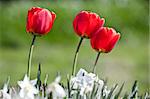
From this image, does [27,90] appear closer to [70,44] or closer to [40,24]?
[40,24]

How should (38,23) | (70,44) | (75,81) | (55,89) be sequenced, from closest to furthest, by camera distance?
(55,89) → (75,81) → (38,23) → (70,44)

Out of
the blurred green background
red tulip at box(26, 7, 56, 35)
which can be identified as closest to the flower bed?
red tulip at box(26, 7, 56, 35)

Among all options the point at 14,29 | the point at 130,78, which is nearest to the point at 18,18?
the point at 14,29

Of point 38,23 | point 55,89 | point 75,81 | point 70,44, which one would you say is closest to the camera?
point 55,89

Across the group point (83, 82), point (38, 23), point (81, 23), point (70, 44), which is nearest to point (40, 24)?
point (38, 23)

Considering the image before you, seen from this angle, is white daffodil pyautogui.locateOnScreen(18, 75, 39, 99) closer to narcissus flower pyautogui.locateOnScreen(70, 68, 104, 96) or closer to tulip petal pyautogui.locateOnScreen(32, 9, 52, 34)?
narcissus flower pyautogui.locateOnScreen(70, 68, 104, 96)

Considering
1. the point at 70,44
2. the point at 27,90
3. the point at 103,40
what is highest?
the point at 103,40
